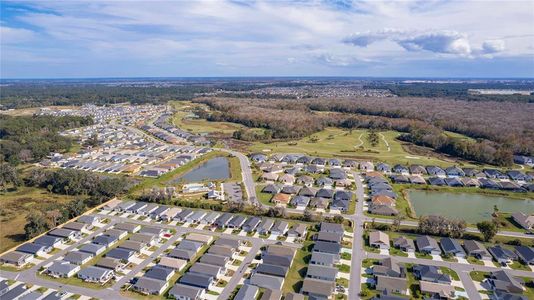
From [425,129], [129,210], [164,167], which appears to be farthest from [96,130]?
[425,129]

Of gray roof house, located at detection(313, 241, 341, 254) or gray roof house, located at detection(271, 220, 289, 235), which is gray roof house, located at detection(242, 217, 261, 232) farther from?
gray roof house, located at detection(313, 241, 341, 254)

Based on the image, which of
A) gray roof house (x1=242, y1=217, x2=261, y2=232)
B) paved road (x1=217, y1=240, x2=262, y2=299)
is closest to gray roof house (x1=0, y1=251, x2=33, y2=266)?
paved road (x1=217, y1=240, x2=262, y2=299)

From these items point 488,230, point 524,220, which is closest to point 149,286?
point 488,230

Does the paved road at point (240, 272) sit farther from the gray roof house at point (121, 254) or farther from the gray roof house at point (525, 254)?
the gray roof house at point (525, 254)

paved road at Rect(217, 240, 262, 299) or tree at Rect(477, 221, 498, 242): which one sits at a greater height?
tree at Rect(477, 221, 498, 242)

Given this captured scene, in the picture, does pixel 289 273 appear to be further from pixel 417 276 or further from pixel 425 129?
pixel 425 129

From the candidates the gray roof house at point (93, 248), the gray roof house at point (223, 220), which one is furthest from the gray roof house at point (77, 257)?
the gray roof house at point (223, 220)
